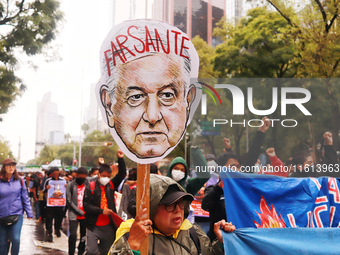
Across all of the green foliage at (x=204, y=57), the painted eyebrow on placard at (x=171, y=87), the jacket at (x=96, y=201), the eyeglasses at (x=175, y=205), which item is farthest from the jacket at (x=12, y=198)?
the green foliage at (x=204, y=57)

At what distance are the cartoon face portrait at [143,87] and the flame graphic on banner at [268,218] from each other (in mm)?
1323

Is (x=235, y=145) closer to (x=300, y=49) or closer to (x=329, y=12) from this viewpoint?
(x=300, y=49)

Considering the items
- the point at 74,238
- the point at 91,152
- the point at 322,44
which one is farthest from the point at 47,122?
the point at 74,238

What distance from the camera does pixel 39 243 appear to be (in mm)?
9414

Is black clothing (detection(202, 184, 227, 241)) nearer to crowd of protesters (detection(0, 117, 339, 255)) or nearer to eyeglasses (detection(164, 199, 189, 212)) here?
crowd of protesters (detection(0, 117, 339, 255))

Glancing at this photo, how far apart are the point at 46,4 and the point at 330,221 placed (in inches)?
445

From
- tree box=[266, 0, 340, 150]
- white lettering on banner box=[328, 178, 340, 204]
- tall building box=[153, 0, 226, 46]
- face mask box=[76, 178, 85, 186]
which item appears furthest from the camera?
tall building box=[153, 0, 226, 46]

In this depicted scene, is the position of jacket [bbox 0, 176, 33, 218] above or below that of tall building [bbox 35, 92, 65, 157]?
below

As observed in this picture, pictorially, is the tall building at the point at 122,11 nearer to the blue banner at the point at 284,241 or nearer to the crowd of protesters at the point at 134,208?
the crowd of protesters at the point at 134,208

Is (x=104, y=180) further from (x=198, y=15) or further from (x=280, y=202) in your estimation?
(x=198, y=15)

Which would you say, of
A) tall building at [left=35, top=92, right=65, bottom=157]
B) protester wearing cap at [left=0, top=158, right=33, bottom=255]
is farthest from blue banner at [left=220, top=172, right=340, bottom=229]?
tall building at [left=35, top=92, right=65, bottom=157]

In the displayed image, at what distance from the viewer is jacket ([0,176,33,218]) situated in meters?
6.12

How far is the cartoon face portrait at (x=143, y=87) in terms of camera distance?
8.59 feet

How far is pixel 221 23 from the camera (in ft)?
67.3
